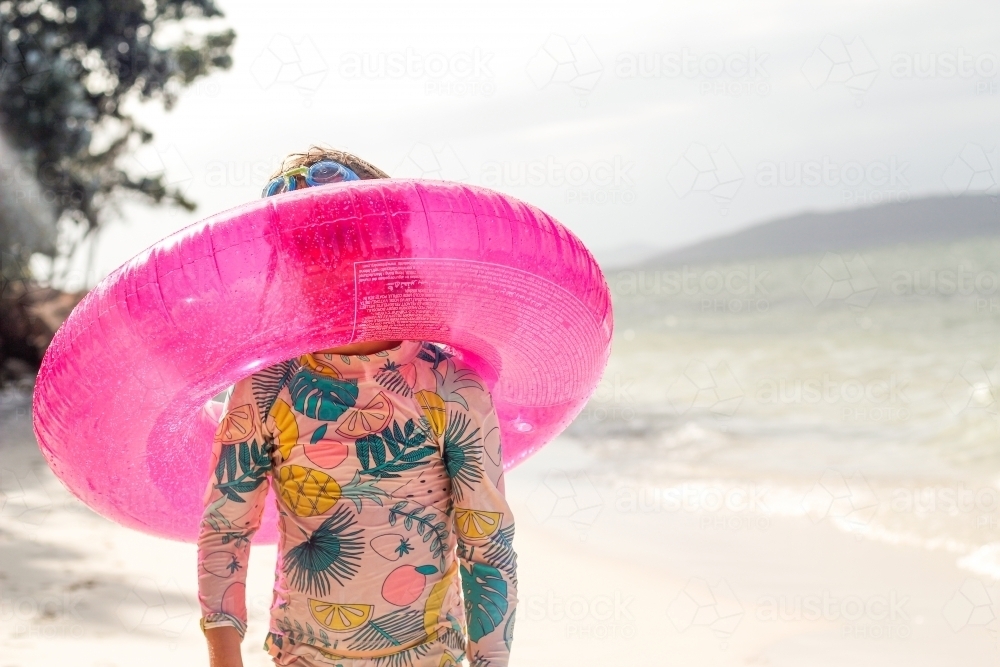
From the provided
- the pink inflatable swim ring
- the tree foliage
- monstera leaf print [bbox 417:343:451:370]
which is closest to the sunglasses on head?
the pink inflatable swim ring

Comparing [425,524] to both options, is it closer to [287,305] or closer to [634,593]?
[287,305]

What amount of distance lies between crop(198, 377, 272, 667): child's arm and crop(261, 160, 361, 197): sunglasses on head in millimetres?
383

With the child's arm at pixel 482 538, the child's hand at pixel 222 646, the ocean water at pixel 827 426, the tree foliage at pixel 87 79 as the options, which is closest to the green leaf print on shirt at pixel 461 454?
the child's arm at pixel 482 538

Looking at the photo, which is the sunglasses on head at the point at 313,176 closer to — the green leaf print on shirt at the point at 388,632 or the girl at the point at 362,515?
the girl at the point at 362,515

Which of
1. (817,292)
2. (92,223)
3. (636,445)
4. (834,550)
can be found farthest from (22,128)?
(817,292)

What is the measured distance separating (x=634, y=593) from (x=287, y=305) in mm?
3954

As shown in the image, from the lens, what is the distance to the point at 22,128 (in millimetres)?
11883

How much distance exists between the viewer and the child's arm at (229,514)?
A: 68.2 inches

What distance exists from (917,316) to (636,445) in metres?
12.2

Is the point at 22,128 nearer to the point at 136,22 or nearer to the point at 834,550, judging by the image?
the point at 136,22

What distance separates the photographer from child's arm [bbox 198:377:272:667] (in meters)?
1.73

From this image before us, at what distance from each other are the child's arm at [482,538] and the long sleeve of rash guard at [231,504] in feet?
1.06

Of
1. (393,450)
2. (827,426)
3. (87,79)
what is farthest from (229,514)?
(87,79)

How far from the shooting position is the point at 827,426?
944 cm
